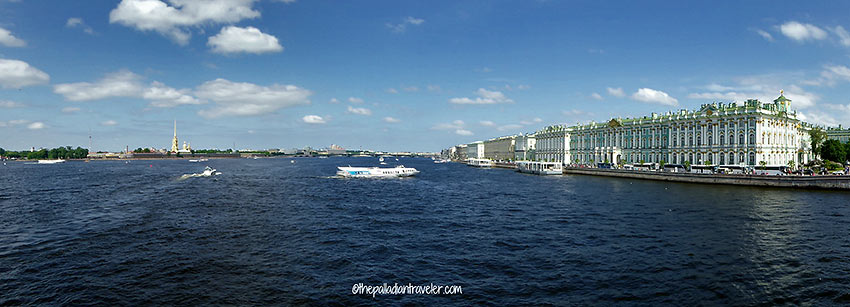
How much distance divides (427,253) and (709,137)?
3129 inches

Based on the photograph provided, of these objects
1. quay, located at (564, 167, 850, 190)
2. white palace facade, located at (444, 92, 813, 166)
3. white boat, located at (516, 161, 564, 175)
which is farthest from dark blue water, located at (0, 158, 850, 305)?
white boat, located at (516, 161, 564, 175)

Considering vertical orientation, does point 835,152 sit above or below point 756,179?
above

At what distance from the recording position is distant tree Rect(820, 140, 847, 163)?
7969 cm

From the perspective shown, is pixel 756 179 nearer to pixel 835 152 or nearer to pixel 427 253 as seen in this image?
pixel 835 152

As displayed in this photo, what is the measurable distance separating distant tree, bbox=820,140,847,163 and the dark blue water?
190 feet

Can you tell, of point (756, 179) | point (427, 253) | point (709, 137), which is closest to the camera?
point (427, 253)

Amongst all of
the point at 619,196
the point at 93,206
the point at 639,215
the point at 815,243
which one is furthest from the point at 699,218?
the point at 93,206

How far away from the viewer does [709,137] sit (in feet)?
262

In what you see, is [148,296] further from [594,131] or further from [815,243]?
[594,131]

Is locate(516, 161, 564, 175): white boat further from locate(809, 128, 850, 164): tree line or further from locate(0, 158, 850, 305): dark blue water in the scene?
locate(0, 158, 850, 305): dark blue water

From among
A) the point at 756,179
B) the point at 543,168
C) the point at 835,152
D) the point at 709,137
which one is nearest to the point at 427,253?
the point at 756,179

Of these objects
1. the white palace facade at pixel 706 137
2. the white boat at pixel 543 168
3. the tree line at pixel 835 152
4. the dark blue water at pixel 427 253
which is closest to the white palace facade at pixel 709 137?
the white palace facade at pixel 706 137

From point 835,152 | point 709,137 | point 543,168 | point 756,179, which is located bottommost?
point 756,179

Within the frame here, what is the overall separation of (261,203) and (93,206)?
14505 mm
